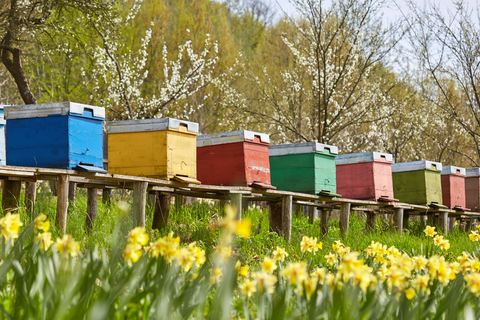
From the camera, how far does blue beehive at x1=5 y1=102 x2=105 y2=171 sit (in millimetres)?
6117

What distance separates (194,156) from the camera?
23.8ft

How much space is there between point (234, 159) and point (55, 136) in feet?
9.14

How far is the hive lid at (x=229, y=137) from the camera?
310 inches

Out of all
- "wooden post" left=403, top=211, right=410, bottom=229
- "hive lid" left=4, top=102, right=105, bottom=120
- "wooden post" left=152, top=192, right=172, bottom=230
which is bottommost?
"wooden post" left=403, top=211, right=410, bottom=229

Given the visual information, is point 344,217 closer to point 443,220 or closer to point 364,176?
point 364,176

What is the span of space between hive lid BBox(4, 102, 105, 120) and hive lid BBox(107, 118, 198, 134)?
623 mm

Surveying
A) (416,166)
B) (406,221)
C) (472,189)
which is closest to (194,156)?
(416,166)

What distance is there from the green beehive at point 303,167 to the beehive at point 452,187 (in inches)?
195

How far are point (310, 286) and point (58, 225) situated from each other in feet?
15.5

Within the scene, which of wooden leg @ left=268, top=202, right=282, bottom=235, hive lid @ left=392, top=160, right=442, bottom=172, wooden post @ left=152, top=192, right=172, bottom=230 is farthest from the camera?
hive lid @ left=392, top=160, right=442, bottom=172

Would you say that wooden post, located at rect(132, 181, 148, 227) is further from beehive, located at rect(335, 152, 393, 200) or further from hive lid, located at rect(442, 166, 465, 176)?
hive lid, located at rect(442, 166, 465, 176)

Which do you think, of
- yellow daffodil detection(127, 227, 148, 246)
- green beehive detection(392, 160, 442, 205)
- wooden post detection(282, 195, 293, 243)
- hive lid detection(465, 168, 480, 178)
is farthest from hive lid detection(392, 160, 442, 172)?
yellow daffodil detection(127, 227, 148, 246)

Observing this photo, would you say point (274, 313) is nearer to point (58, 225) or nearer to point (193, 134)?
point (58, 225)

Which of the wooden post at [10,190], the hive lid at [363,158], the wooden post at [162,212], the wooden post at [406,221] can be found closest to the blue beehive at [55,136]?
the wooden post at [10,190]
